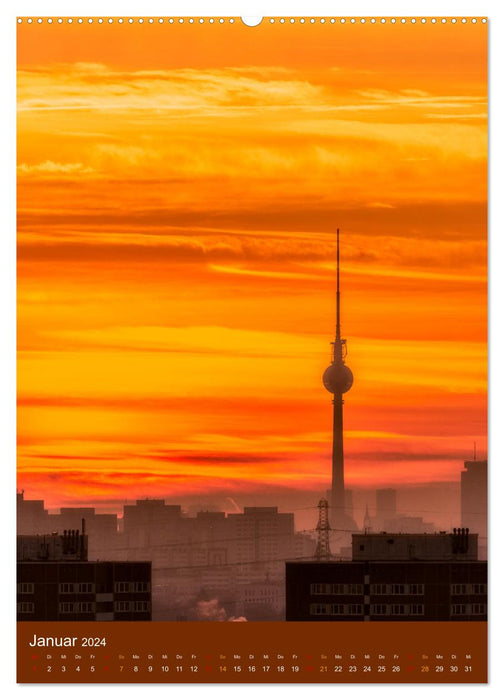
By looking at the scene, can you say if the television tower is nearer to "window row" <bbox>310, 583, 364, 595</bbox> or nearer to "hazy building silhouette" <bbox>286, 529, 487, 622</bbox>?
"hazy building silhouette" <bbox>286, 529, 487, 622</bbox>

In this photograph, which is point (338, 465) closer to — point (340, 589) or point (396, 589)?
point (340, 589)

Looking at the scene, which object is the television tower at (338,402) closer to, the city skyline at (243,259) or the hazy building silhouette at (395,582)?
the city skyline at (243,259)

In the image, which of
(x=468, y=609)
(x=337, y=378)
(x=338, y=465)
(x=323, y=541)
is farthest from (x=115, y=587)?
(x=468, y=609)

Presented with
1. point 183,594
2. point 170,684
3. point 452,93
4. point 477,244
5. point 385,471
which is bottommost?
point 170,684

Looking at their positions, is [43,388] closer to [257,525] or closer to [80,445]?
[80,445]

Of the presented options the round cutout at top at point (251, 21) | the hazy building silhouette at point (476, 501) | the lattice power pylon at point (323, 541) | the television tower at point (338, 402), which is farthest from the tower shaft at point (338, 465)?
the round cutout at top at point (251, 21)

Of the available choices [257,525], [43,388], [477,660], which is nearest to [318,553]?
[257,525]

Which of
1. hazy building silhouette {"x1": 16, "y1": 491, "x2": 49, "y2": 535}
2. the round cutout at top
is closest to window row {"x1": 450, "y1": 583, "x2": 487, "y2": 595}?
hazy building silhouette {"x1": 16, "y1": 491, "x2": 49, "y2": 535}
